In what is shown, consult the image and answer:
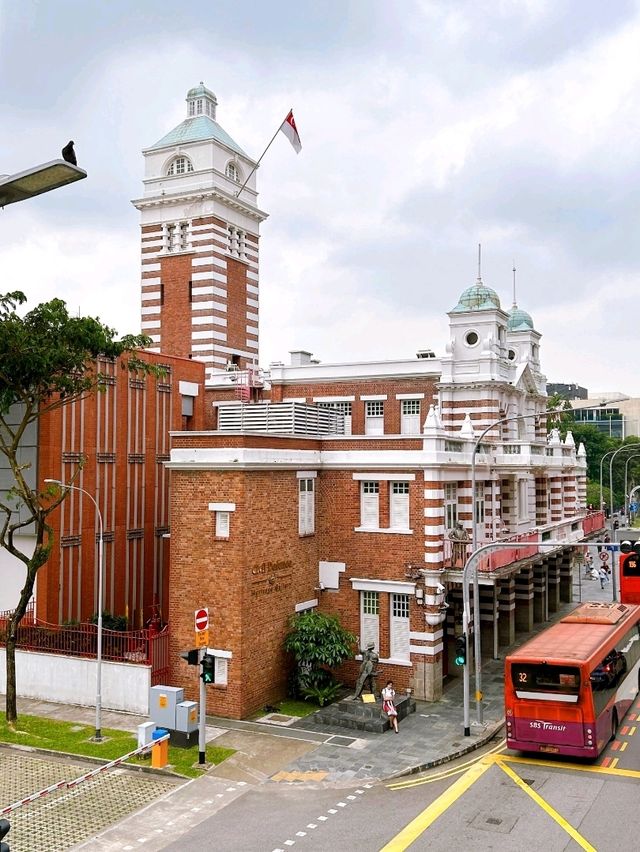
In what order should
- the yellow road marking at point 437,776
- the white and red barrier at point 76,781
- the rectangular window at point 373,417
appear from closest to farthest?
1. the white and red barrier at point 76,781
2. the yellow road marking at point 437,776
3. the rectangular window at point 373,417

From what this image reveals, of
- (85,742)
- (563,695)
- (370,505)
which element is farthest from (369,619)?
(85,742)

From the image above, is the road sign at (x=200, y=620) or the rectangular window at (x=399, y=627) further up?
the road sign at (x=200, y=620)

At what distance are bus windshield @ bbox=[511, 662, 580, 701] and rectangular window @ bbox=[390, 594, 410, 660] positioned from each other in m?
7.02

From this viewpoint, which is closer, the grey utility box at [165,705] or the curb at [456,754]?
the curb at [456,754]

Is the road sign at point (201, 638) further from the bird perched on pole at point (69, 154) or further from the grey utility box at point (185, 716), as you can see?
Answer: the bird perched on pole at point (69, 154)

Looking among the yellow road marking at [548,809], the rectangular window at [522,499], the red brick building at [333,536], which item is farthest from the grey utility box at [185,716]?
the rectangular window at [522,499]

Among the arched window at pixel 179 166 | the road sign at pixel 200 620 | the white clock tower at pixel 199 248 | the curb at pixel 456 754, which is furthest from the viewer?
the arched window at pixel 179 166

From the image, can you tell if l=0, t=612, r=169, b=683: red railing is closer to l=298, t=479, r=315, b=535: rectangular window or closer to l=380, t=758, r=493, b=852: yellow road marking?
l=298, t=479, r=315, b=535: rectangular window

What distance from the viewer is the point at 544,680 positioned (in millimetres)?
20375

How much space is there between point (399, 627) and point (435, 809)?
9950 mm

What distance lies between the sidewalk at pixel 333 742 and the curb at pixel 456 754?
1.0 inches

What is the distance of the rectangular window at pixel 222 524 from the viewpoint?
2552cm

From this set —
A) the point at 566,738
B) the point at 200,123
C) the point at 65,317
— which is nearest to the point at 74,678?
the point at 65,317

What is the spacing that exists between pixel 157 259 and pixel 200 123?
7.71m
